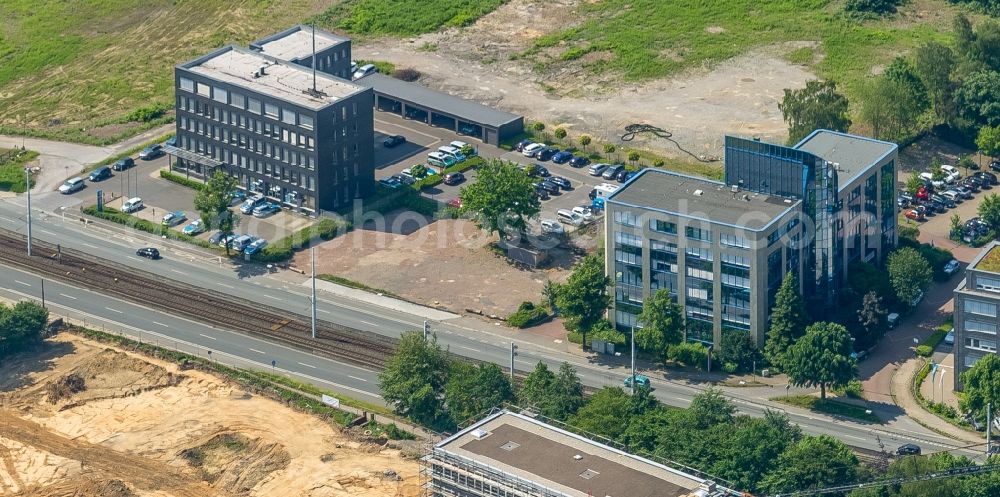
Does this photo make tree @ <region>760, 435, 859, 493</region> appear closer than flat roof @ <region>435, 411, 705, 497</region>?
No

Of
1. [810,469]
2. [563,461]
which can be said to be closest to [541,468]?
[563,461]

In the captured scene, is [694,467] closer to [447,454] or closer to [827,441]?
[827,441]

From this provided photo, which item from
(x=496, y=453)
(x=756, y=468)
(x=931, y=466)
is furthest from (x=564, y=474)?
(x=931, y=466)

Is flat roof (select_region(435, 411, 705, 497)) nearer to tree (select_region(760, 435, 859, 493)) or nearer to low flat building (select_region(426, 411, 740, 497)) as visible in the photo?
low flat building (select_region(426, 411, 740, 497))

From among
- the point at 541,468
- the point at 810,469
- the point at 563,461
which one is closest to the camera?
the point at 541,468

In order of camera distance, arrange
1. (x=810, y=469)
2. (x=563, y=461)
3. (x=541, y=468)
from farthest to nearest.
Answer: (x=810, y=469)
(x=563, y=461)
(x=541, y=468)

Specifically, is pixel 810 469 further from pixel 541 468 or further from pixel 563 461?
pixel 541 468

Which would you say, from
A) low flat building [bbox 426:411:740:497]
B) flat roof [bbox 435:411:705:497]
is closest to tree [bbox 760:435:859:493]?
low flat building [bbox 426:411:740:497]
